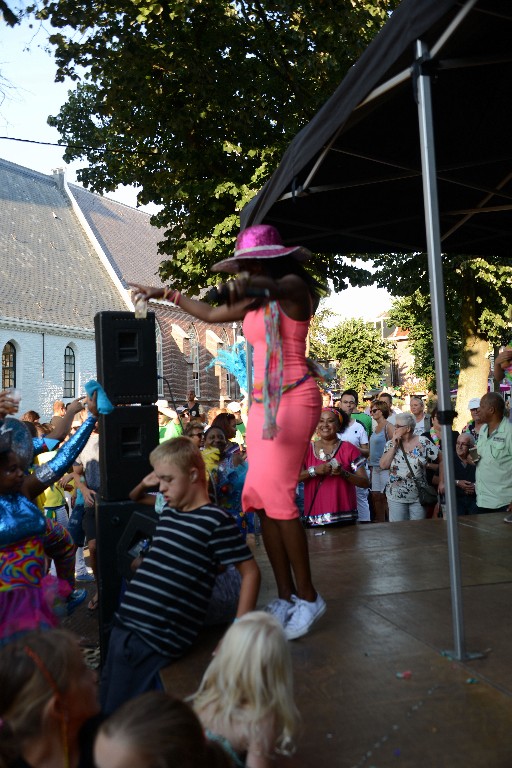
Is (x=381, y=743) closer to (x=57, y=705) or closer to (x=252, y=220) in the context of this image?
(x=57, y=705)

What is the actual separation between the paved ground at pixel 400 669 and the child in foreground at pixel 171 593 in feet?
0.45

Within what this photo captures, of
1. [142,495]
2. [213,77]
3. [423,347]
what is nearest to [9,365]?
[423,347]

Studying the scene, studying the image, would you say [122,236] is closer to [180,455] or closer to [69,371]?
[69,371]

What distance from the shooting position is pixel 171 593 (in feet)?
10.7

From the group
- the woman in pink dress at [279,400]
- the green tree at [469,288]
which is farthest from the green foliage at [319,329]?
the woman in pink dress at [279,400]

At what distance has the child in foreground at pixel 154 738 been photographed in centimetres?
159

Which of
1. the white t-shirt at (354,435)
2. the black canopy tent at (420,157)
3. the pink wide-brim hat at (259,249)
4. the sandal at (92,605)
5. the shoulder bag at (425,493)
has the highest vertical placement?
the black canopy tent at (420,157)

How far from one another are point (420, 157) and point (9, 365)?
1327 inches

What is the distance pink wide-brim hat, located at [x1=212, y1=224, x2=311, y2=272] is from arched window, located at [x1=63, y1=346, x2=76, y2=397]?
37.1 meters

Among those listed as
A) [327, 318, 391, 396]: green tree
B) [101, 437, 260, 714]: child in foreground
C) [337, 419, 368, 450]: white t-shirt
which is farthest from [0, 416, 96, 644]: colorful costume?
[327, 318, 391, 396]: green tree

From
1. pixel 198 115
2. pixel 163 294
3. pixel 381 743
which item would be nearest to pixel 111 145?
pixel 198 115

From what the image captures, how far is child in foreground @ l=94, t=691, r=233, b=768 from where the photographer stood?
1.59m

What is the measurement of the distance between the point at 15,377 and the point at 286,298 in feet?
115

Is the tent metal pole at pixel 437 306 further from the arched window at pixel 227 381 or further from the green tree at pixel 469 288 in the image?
the arched window at pixel 227 381
